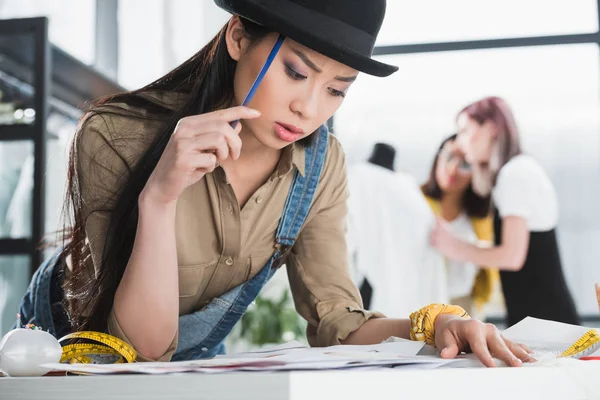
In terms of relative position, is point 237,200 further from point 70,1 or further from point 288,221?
point 70,1

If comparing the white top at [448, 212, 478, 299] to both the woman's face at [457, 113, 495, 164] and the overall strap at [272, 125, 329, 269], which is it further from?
the overall strap at [272, 125, 329, 269]

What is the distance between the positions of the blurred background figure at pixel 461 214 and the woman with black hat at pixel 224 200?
2.34 meters

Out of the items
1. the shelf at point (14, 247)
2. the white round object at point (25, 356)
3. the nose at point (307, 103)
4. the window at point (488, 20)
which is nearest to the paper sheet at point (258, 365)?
the white round object at point (25, 356)

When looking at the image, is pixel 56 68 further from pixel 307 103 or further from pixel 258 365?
pixel 258 365

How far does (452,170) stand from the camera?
142 inches

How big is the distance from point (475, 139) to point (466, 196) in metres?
0.28

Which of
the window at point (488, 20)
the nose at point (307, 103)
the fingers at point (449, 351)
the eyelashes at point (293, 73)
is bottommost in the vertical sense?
the fingers at point (449, 351)

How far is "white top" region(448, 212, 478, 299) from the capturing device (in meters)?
3.52

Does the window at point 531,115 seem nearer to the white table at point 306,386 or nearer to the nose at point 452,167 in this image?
the nose at point 452,167

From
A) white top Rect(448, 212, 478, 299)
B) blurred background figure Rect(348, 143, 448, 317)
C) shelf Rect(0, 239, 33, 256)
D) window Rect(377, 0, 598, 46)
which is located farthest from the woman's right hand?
window Rect(377, 0, 598, 46)

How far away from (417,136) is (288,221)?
8.46ft

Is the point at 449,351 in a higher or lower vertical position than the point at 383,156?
lower

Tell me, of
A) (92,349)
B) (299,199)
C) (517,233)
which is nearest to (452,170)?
(517,233)

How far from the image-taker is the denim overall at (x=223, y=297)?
1.19 m
